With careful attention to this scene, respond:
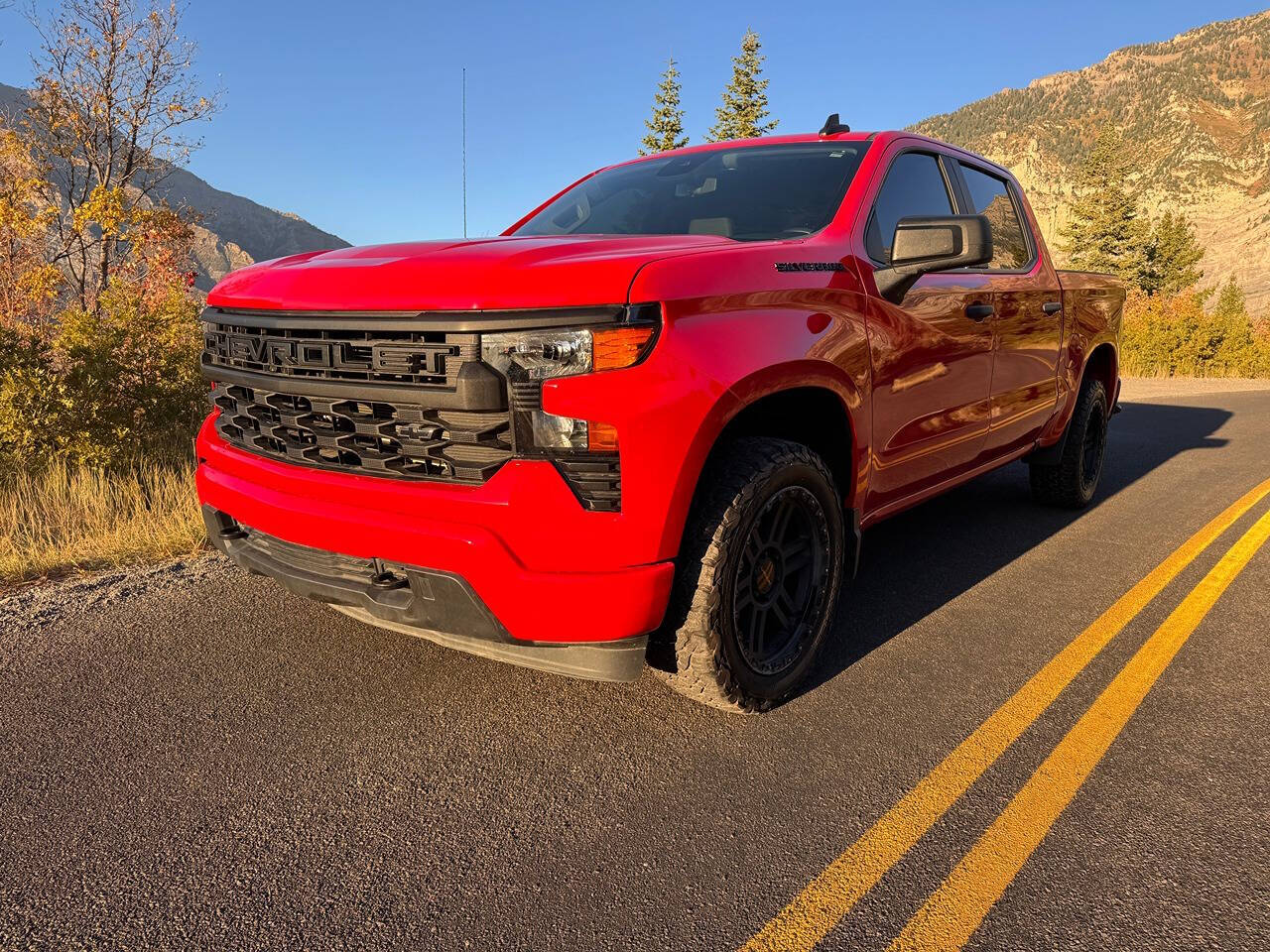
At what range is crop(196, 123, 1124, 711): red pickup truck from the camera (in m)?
2.11

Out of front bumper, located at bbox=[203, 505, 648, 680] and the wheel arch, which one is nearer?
front bumper, located at bbox=[203, 505, 648, 680]

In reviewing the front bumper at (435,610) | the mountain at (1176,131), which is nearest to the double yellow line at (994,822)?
the front bumper at (435,610)

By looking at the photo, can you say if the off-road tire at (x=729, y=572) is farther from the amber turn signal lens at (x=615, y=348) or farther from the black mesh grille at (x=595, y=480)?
the amber turn signal lens at (x=615, y=348)

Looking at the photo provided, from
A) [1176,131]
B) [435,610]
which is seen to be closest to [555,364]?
[435,610]

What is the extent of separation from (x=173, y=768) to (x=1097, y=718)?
112 inches

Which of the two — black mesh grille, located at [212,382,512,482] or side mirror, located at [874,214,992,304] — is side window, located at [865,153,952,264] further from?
black mesh grille, located at [212,382,512,482]

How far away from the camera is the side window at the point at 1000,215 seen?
13.8 ft

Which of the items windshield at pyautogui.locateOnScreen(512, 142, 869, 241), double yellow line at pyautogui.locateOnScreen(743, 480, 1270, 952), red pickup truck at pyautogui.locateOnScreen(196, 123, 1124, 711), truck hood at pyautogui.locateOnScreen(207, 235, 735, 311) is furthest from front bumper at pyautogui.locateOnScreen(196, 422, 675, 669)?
windshield at pyautogui.locateOnScreen(512, 142, 869, 241)

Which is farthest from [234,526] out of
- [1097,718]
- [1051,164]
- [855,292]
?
[1051,164]

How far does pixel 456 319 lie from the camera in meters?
2.12

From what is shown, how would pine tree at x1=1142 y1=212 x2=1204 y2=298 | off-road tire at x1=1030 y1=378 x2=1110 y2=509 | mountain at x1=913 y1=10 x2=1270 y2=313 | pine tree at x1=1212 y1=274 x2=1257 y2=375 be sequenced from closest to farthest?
1. off-road tire at x1=1030 y1=378 x2=1110 y2=509
2. pine tree at x1=1212 y1=274 x2=1257 y2=375
3. pine tree at x1=1142 y1=212 x2=1204 y2=298
4. mountain at x1=913 y1=10 x2=1270 y2=313

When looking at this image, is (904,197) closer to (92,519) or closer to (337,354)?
(337,354)

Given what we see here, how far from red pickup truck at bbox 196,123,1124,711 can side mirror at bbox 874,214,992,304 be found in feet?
0.03

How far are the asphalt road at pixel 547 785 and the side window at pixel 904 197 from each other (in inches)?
62.3
